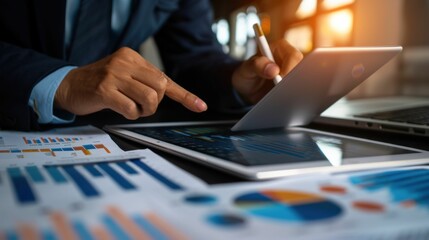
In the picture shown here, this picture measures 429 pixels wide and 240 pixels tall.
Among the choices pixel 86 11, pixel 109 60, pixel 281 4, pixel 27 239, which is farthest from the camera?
pixel 281 4

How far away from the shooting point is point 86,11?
0.81m

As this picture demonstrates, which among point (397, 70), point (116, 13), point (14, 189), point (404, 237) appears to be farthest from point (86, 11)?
point (397, 70)

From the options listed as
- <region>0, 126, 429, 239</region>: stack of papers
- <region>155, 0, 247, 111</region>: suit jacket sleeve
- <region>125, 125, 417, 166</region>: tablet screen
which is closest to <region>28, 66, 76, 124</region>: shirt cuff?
<region>125, 125, 417, 166</region>: tablet screen

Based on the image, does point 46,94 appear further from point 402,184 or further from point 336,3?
point 336,3

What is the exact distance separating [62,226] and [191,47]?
95cm

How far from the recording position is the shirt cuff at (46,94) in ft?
1.98

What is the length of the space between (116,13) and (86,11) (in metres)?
0.10

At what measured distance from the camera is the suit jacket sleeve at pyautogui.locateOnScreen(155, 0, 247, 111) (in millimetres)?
1000

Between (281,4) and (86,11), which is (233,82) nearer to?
(86,11)

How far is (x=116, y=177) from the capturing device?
0.33 metres

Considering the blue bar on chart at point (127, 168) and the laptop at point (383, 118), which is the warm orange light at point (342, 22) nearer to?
the laptop at point (383, 118)

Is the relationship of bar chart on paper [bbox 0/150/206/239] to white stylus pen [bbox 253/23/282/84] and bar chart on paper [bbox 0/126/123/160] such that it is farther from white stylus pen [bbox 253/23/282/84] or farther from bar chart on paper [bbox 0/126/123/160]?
white stylus pen [bbox 253/23/282/84]

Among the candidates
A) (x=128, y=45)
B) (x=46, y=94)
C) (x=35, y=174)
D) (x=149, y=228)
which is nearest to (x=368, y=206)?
(x=149, y=228)

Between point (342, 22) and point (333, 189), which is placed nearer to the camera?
point (333, 189)
